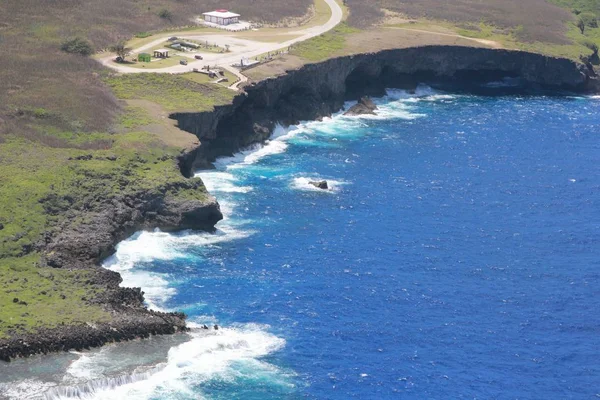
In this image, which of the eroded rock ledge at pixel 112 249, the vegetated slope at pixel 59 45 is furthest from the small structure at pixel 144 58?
the eroded rock ledge at pixel 112 249

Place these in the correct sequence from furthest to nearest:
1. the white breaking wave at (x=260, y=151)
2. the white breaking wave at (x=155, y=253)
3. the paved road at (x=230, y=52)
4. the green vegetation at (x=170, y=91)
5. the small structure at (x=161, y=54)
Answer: the small structure at (x=161, y=54)
the paved road at (x=230, y=52)
the green vegetation at (x=170, y=91)
the white breaking wave at (x=260, y=151)
the white breaking wave at (x=155, y=253)

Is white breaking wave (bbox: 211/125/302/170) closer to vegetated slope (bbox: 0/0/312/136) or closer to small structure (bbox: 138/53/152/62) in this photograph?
vegetated slope (bbox: 0/0/312/136)

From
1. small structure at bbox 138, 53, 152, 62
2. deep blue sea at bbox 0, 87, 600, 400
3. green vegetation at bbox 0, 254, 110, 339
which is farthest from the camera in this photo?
small structure at bbox 138, 53, 152, 62

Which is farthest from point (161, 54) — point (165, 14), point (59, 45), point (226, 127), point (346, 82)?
point (346, 82)

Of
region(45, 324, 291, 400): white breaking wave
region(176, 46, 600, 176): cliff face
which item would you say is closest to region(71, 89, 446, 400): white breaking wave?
region(45, 324, 291, 400): white breaking wave

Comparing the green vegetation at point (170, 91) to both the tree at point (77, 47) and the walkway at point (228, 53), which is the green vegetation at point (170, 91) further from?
the tree at point (77, 47)

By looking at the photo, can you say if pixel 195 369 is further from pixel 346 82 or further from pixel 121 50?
pixel 346 82
